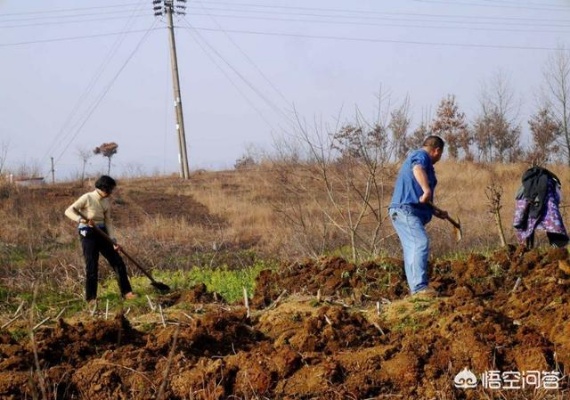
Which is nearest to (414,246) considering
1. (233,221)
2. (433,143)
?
(433,143)

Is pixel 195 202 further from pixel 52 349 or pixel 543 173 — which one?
pixel 52 349

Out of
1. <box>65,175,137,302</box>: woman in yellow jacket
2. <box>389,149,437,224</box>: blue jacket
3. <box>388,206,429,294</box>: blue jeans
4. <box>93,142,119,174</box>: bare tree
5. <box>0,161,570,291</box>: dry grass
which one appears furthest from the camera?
<box>93,142,119,174</box>: bare tree

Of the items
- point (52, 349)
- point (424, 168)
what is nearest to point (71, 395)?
point (52, 349)

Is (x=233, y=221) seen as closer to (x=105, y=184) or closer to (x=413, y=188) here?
(x=105, y=184)

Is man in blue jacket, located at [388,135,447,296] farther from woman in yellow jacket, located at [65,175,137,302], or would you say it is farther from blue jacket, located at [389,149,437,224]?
woman in yellow jacket, located at [65,175,137,302]

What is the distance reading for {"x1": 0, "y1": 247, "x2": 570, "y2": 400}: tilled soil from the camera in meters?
4.50

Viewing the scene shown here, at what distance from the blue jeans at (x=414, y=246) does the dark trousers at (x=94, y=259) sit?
12.9ft

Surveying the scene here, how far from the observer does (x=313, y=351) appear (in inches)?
203

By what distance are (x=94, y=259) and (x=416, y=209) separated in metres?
4.18

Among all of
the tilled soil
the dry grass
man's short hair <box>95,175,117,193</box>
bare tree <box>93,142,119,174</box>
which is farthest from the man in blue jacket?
bare tree <box>93,142,119,174</box>

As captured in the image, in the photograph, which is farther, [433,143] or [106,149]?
[106,149]

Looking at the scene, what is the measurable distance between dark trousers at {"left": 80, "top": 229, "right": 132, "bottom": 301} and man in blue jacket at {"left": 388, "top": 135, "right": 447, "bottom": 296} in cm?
386

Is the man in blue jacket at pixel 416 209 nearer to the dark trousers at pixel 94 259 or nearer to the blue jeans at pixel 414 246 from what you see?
the blue jeans at pixel 414 246

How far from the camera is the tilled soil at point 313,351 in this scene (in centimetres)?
450
